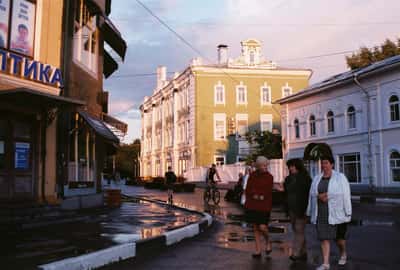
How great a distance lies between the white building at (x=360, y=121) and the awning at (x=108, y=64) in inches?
607

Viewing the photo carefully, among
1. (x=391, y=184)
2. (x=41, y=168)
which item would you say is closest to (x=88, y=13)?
→ (x=41, y=168)

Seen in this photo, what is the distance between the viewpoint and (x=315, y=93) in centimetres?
3428

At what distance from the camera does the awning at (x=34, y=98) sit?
416 inches

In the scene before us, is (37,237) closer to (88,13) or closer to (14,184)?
(14,184)

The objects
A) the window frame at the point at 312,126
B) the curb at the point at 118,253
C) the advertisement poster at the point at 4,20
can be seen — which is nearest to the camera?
the curb at the point at 118,253

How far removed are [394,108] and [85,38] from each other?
1885 cm

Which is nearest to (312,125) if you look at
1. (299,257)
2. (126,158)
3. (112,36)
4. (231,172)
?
(231,172)

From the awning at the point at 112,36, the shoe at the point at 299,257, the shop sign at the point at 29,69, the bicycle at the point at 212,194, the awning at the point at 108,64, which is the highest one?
the awning at the point at 112,36

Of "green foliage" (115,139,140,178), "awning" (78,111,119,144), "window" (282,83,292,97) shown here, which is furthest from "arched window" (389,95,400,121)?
"green foliage" (115,139,140,178)

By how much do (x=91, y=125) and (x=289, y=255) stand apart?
25.8 feet

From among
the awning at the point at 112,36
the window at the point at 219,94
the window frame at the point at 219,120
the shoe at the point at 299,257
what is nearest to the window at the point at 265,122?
the window frame at the point at 219,120

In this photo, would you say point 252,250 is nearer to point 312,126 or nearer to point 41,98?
point 41,98

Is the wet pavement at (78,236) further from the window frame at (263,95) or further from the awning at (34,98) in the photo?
the window frame at (263,95)

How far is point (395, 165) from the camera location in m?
27.0
